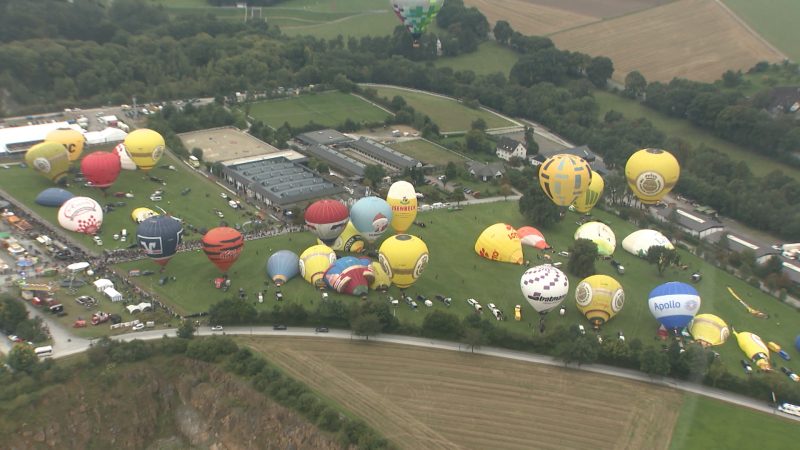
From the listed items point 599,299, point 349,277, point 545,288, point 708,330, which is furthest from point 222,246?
point 708,330

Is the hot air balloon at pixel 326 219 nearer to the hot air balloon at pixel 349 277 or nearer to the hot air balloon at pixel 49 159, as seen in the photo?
the hot air balloon at pixel 349 277

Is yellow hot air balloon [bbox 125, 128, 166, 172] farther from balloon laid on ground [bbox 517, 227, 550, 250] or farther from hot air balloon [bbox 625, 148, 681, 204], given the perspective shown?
hot air balloon [bbox 625, 148, 681, 204]

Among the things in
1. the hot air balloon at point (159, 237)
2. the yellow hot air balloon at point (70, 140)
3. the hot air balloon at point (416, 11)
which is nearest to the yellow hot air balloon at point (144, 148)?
the yellow hot air balloon at point (70, 140)

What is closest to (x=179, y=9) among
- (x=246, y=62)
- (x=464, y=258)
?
(x=246, y=62)

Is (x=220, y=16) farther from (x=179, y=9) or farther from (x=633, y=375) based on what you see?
(x=633, y=375)

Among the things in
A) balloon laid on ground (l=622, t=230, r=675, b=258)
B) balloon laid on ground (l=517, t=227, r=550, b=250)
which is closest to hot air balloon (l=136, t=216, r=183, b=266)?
balloon laid on ground (l=517, t=227, r=550, b=250)
